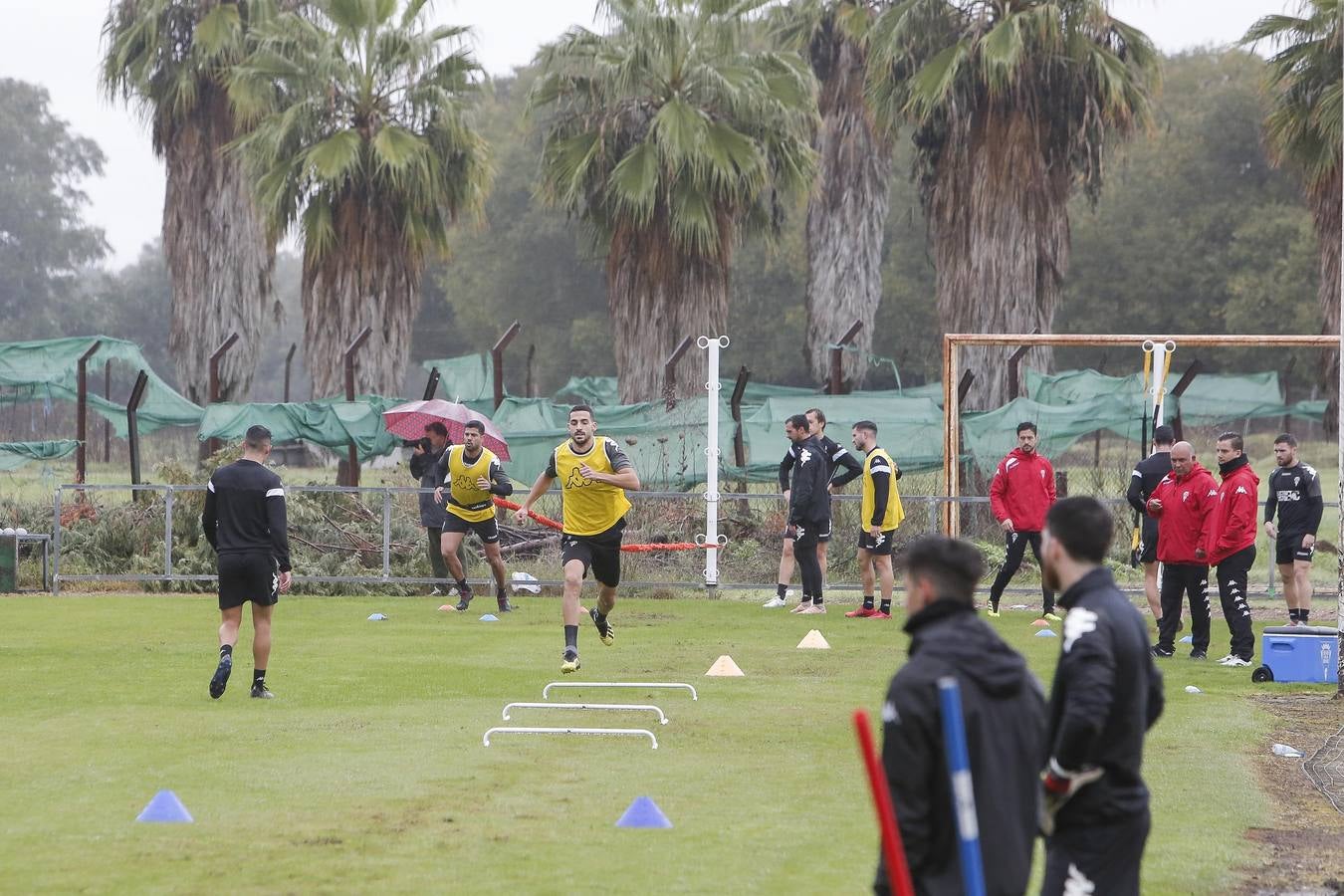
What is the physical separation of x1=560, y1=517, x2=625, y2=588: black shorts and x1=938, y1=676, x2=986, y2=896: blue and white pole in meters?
8.96

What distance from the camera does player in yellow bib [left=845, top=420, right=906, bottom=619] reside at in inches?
690

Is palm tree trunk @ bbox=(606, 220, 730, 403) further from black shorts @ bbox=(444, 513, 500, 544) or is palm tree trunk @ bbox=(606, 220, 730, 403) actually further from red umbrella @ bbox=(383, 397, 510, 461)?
black shorts @ bbox=(444, 513, 500, 544)

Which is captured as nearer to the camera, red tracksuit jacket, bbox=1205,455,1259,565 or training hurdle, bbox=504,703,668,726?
training hurdle, bbox=504,703,668,726

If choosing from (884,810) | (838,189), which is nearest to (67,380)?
(838,189)

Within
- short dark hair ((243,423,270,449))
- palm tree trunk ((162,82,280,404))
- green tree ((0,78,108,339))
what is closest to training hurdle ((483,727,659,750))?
short dark hair ((243,423,270,449))

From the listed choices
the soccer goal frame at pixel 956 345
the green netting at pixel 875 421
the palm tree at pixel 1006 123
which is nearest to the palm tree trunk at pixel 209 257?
the palm tree at pixel 1006 123

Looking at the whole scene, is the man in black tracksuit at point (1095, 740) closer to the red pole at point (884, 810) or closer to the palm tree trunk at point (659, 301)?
the red pole at point (884, 810)

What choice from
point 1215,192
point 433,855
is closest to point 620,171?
point 433,855

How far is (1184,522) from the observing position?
1393 cm

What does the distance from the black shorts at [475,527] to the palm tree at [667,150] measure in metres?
7.68

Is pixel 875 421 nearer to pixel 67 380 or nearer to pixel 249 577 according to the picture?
pixel 67 380

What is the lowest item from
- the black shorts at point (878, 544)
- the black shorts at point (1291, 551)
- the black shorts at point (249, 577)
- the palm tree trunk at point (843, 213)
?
the black shorts at point (878, 544)

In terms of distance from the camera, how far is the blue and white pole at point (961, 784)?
3914 millimetres

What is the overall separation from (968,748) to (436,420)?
52.0 ft
